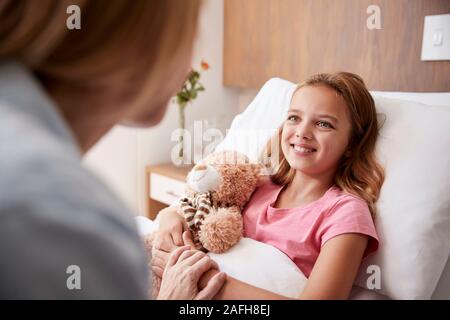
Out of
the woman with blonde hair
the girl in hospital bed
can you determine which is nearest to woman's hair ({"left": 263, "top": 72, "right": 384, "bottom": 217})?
the girl in hospital bed

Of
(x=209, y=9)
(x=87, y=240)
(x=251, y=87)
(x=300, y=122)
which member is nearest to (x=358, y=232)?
(x=300, y=122)

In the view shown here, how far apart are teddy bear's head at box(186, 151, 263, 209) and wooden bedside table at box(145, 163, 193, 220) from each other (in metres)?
0.56

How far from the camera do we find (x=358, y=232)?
2.58 feet

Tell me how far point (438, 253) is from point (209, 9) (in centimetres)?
128

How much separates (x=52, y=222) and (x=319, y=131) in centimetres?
70

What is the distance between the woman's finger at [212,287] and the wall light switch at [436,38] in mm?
782

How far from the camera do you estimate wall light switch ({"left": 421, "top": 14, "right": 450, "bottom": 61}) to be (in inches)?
44.5

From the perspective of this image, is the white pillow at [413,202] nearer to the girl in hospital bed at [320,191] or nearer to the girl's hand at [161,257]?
the girl in hospital bed at [320,191]

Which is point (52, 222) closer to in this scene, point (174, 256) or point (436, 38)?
point (174, 256)

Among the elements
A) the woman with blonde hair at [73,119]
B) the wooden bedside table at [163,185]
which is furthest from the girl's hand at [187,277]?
the wooden bedside table at [163,185]

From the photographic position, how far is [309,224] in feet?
2.88

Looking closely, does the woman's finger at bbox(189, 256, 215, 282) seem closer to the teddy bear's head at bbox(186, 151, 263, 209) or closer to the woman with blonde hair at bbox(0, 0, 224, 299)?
the teddy bear's head at bbox(186, 151, 263, 209)

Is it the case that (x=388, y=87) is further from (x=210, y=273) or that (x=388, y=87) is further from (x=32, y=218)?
(x=32, y=218)

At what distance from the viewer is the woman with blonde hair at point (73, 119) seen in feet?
0.88
